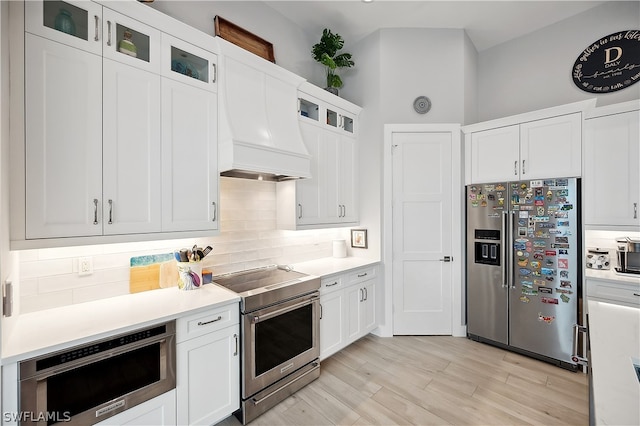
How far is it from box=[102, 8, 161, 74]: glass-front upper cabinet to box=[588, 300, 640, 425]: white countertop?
2.63 meters

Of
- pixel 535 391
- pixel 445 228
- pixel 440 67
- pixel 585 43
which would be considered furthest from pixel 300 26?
pixel 535 391

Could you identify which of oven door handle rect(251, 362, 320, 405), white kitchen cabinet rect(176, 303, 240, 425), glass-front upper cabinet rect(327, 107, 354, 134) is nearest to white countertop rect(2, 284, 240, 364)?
white kitchen cabinet rect(176, 303, 240, 425)

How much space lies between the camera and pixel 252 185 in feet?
9.27

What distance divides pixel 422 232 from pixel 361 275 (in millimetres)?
936

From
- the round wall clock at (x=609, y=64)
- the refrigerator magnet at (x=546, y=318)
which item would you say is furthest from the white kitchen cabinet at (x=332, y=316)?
the round wall clock at (x=609, y=64)

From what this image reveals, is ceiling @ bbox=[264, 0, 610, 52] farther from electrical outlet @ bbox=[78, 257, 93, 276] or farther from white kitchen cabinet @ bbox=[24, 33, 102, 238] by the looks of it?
electrical outlet @ bbox=[78, 257, 93, 276]

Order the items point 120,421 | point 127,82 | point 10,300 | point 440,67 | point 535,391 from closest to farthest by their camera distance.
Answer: point 10,300, point 120,421, point 127,82, point 535,391, point 440,67

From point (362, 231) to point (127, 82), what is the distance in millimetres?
2705

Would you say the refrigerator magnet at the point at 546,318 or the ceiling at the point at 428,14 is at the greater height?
the ceiling at the point at 428,14

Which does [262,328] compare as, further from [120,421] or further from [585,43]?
[585,43]

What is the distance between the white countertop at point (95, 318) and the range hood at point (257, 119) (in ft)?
3.22

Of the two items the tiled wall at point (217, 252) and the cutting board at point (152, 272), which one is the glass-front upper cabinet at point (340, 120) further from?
the cutting board at point (152, 272)

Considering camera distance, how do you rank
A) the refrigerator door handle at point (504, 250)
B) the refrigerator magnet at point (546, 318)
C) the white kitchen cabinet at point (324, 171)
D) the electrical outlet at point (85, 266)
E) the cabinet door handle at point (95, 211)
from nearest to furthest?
the cabinet door handle at point (95, 211)
the electrical outlet at point (85, 266)
the refrigerator magnet at point (546, 318)
the white kitchen cabinet at point (324, 171)
the refrigerator door handle at point (504, 250)

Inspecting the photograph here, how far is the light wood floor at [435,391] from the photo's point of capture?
208 centimetres
